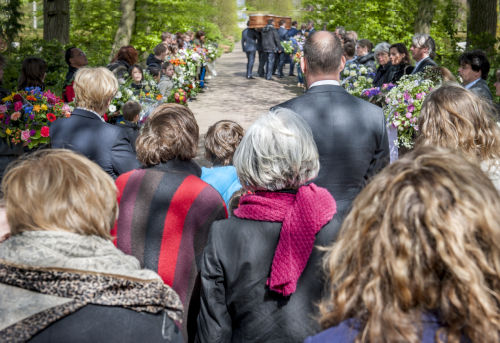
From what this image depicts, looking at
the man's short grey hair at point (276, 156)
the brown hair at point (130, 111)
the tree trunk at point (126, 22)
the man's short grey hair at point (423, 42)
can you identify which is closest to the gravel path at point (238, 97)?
the tree trunk at point (126, 22)

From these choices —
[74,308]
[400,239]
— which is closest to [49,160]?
[74,308]

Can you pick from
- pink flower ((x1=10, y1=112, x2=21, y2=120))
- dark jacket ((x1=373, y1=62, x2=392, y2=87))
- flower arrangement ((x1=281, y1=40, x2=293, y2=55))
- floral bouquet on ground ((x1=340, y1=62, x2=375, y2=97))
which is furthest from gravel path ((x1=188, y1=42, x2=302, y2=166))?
pink flower ((x1=10, y1=112, x2=21, y2=120))

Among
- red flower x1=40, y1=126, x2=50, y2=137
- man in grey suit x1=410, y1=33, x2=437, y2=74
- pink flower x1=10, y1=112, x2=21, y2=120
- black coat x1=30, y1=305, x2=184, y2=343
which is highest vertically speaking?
man in grey suit x1=410, y1=33, x2=437, y2=74

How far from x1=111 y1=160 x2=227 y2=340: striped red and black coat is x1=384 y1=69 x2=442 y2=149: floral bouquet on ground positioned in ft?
10.1

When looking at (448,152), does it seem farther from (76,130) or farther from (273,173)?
(76,130)

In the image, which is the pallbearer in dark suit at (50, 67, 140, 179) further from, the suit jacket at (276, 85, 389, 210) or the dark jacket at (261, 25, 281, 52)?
the dark jacket at (261, 25, 281, 52)

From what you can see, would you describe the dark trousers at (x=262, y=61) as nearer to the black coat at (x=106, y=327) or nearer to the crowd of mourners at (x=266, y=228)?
the crowd of mourners at (x=266, y=228)

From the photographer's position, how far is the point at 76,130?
3.72 m

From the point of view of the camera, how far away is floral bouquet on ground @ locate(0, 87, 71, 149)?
5.35 meters

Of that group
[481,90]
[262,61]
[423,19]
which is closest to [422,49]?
[481,90]

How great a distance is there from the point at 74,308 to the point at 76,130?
2459mm

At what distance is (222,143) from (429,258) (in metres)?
2.44

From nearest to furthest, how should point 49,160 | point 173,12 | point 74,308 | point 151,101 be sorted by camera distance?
point 74,308 → point 49,160 → point 151,101 → point 173,12

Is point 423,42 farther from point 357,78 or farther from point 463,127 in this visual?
point 463,127
